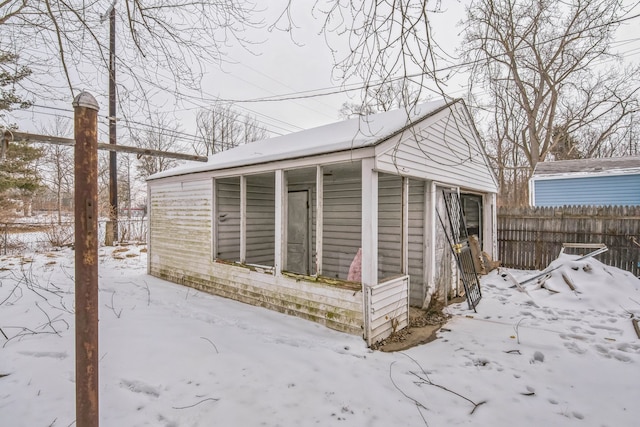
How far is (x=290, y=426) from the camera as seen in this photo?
229 centimetres

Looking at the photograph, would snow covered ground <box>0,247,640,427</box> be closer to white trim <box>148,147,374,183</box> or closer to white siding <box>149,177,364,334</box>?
white siding <box>149,177,364,334</box>

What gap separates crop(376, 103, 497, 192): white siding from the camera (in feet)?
13.4

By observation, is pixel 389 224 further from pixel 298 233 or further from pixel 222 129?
pixel 222 129

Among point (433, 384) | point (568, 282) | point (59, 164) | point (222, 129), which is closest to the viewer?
point (433, 384)

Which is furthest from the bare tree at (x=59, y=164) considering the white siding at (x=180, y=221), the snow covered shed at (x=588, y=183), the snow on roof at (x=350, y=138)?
the snow covered shed at (x=588, y=183)

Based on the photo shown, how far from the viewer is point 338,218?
6848 millimetres

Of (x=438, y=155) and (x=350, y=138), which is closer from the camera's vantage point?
(x=350, y=138)

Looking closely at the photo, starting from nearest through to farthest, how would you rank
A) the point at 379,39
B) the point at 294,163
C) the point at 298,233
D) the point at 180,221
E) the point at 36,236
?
1. the point at 379,39
2. the point at 294,163
3. the point at 180,221
4. the point at 298,233
5. the point at 36,236

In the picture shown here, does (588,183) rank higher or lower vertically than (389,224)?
higher

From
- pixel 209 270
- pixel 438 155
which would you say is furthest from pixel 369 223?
pixel 209 270

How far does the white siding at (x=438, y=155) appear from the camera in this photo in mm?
4071

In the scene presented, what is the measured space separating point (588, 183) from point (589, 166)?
919 millimetres

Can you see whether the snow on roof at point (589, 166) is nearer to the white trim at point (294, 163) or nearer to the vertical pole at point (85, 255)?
the white trim at point (294, 163)

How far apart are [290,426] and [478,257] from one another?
690cm
